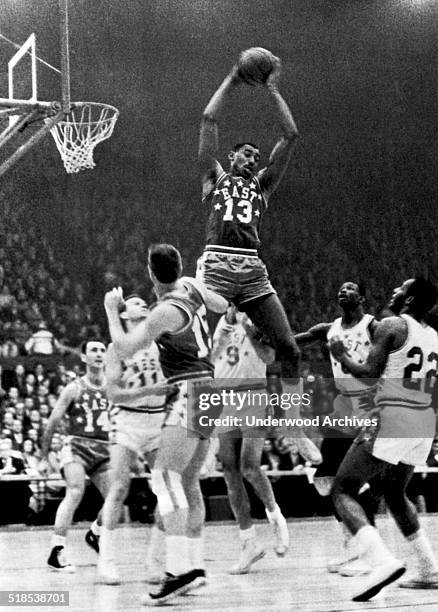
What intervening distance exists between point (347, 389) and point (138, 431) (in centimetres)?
183

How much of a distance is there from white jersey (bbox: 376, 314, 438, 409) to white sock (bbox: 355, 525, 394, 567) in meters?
0.73

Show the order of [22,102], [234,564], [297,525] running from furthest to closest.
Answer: [297,525], [22,102], [234,564]

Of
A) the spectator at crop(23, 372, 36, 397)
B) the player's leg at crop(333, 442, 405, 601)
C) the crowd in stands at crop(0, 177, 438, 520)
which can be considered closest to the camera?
the player's leg at crop(333, 442, 405, 601)

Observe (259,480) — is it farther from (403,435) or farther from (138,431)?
(403,435)

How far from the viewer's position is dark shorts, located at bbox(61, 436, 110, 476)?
6.93 m

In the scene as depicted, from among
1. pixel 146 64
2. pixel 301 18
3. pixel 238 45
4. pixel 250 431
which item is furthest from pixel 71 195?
pixel 250 431

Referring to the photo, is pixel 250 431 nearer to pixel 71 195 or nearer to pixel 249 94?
pixel 71 195

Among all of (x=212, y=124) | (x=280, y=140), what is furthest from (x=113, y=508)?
(x=280, y=140)

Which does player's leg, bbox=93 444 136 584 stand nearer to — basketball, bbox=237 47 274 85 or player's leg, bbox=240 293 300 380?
player's leg, bbox=240 293 300 380

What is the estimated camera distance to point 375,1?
12.8 metres

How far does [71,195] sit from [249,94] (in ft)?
10.6

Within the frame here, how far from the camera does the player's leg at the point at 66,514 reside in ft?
21.0

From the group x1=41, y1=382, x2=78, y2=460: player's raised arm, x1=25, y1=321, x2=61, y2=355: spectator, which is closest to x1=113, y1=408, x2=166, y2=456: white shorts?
x1=41, y1=382, x2=78, y2=460: player's raised arm

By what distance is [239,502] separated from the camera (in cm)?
651
